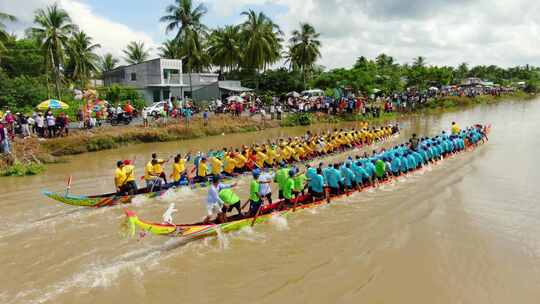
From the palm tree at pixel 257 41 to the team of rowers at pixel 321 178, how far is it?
2226 cm

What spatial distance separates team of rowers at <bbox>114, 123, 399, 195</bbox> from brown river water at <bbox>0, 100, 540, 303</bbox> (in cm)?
59

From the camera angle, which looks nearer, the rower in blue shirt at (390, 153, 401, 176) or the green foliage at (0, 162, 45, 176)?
the rower in blue shirt at (390, 153, 401, 176)

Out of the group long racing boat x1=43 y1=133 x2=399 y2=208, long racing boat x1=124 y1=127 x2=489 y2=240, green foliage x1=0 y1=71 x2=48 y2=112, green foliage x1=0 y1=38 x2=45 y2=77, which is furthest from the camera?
green foliage x1=0 y1=38 x2=45 y2=77

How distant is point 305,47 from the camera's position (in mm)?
43625

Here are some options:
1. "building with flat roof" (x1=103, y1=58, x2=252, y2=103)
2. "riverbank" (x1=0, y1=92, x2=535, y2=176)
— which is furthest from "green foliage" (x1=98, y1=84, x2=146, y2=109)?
"riverbank" (x1=0, y1=92, x2=535, y2=176)

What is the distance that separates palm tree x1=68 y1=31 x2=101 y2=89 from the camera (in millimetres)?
32625

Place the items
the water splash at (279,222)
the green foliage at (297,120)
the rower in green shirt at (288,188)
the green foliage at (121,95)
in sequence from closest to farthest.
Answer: the water splash at (279,222) → the rower in green shirt at (288,188) → the green foliage at (121,95) → the green foliage at (297,120)

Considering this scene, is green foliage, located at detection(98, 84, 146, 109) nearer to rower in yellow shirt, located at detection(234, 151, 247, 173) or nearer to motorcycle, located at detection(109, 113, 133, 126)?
motorcycle, located at detection(109, 113, 133, 126)

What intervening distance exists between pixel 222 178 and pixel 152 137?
10.8 meters

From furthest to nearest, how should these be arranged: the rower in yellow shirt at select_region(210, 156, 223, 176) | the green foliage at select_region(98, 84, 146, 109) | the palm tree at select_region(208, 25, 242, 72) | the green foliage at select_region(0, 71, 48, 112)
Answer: the palm tree at select_region(208, 25, 242, 72) < the green foliage at select_region(98, 84, 146, 109) < the green foliage at select_region(0, 71, 48, 112) < the rower in yellow shirt at select_region(210, 156, 223, 176)

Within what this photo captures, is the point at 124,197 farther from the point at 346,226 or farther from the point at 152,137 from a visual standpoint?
the point at 152,137

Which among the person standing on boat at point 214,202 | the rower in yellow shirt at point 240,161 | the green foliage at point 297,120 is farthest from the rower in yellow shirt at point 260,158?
the green foliage at point 297,120

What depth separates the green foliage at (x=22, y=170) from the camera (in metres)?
15.2

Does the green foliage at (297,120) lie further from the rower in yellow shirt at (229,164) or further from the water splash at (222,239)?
the water splash at (222,239)
